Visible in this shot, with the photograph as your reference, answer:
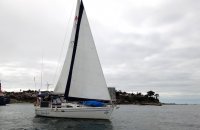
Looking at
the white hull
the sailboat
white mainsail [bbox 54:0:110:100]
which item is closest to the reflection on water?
the white hull

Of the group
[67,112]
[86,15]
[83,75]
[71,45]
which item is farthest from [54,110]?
[86,15]

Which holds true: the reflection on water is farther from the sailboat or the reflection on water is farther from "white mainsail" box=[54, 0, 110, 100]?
"white mainsail" box=[54, 0, 110, 100]

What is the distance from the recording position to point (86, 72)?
48656 millimetres

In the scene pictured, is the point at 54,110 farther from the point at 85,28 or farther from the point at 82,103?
the point at 85,28

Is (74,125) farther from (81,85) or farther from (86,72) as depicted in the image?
(86,72)

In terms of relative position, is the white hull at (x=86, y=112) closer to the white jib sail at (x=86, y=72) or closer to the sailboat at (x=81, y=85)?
the sailboat at (x=81, y=85)

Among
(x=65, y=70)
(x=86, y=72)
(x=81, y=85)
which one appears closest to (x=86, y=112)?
(x=81, y=85)

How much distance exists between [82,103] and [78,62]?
20.6 feet

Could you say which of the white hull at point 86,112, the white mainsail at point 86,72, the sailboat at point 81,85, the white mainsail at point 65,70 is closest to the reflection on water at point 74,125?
the white hull at point 86,112

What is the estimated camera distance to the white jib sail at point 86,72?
47625 mm

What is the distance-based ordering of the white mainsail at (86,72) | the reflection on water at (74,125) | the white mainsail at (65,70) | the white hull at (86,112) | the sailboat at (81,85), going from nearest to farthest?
the reflection on water at (74,125) < the white hull at (86,112) < the sailboat at (81,85) < the white mainsail at (86,72) < the white mainsail at (65,70)

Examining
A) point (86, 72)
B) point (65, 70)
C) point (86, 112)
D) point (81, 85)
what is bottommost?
point (86, 112)

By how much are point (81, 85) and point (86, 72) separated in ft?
6.98

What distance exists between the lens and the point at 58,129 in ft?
130
